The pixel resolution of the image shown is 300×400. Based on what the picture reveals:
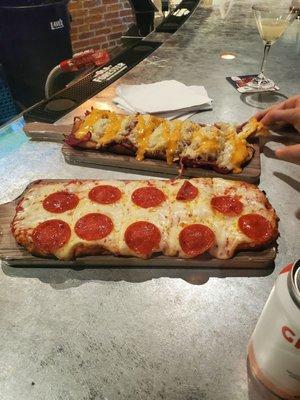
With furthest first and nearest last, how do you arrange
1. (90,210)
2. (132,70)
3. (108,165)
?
(132,70) < (108,165) < (90,210)

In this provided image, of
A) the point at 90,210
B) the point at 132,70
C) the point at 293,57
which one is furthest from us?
the point at 293,57

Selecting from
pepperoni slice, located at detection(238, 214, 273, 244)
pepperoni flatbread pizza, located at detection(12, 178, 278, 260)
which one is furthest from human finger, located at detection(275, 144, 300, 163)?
pepperoni slice, located at detection(238, 214, 273, 244)

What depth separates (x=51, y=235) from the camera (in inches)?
40.9

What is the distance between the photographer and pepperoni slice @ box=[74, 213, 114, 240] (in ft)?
3.39

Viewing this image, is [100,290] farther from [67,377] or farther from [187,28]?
[187,28]

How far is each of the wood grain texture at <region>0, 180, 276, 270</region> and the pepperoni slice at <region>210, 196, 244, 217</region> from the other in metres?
0.13

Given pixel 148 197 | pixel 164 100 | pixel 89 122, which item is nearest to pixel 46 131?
→ pixel 89 122

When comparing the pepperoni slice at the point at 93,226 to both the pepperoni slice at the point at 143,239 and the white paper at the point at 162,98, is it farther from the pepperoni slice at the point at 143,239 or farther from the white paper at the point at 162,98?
the white paper at the point at 162,98

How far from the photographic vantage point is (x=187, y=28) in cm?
313

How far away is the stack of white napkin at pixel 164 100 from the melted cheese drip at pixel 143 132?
0.24m

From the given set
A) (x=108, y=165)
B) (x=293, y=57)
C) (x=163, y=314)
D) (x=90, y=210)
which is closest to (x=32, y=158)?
(x=108, y=165)

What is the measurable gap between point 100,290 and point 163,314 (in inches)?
7.8

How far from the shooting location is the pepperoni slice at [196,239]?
1.01m

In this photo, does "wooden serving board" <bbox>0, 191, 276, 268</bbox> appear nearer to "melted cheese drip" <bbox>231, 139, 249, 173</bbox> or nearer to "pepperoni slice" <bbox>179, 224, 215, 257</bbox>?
"pepperoni slice" <bbox>179, 224, 215, 257</bbox>
